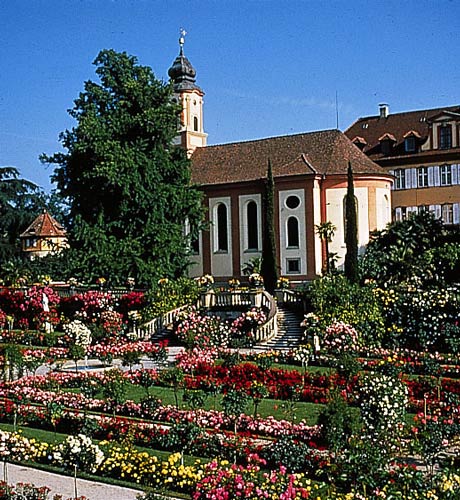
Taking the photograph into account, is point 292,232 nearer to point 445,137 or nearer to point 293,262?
point 293,262

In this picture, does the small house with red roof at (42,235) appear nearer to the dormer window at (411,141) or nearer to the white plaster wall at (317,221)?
the white plaster wall at (317,221)

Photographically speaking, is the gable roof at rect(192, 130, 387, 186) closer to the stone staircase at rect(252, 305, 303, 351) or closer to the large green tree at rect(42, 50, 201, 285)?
the large green tree at rect(42, 50, 201, 285)

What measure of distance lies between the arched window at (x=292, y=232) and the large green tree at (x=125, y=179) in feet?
25.8

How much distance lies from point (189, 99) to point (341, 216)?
63.2ft

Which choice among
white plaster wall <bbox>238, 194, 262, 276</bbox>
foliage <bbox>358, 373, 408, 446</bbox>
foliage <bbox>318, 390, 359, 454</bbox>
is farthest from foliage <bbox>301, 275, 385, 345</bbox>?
white plaster wall <bbox>238, 194, 262, 276</bbox>

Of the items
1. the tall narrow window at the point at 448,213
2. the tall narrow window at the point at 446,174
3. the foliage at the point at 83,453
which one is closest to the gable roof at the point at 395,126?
the tall narrow window at the point at 446,174

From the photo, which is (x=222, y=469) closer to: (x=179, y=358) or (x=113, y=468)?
(x=113, y=468)

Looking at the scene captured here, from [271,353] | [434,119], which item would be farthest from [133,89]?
[434,119]

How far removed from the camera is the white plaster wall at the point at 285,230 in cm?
5106

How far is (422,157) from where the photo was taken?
5872 centimetres

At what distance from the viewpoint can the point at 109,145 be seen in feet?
139

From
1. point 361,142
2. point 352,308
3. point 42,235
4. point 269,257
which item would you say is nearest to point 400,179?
point 361,142

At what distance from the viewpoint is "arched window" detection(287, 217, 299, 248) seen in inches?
2026

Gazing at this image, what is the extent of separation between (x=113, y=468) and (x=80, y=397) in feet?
20.6
